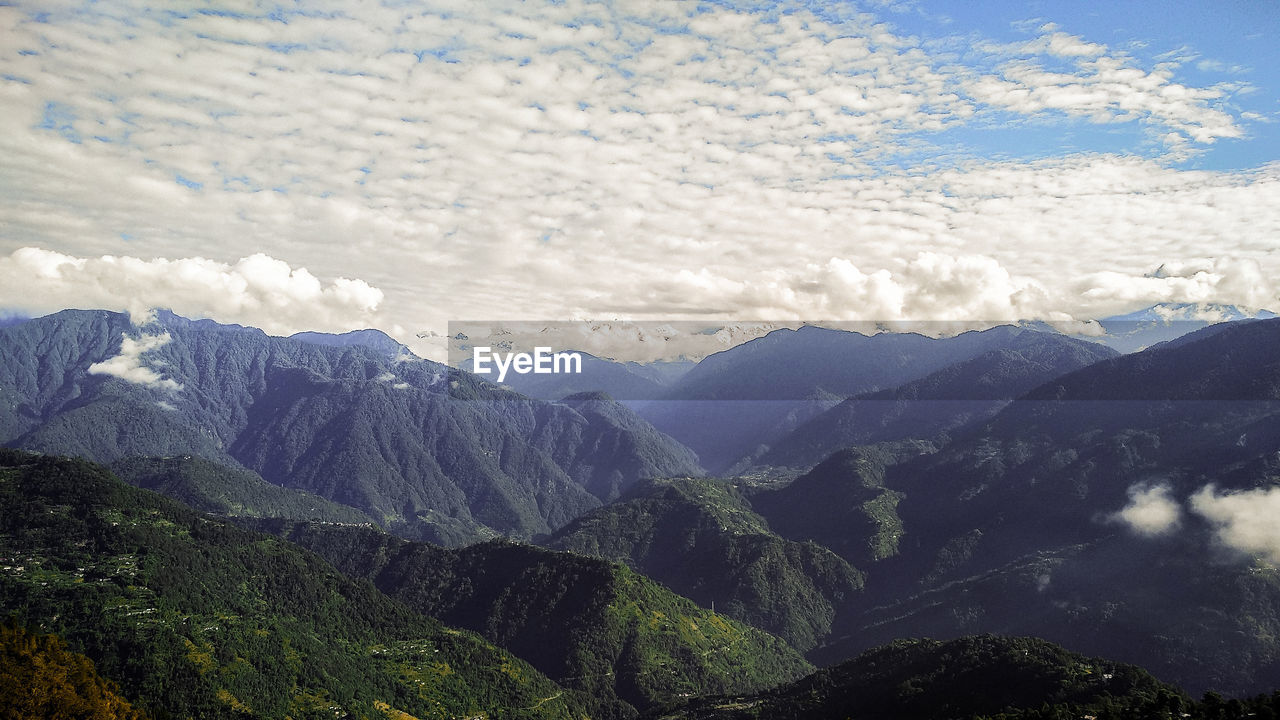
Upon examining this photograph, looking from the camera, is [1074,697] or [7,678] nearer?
[7,678]

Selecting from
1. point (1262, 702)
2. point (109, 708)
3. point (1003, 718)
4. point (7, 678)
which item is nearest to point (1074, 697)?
point (1003, 718)

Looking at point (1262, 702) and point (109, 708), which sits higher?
point (1262, 702)

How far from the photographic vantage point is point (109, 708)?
16425cm

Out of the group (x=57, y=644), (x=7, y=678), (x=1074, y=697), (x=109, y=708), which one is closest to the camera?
(x=7, y=678)

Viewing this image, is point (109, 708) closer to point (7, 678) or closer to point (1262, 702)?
point (7, 678)

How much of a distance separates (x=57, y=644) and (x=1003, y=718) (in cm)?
21210

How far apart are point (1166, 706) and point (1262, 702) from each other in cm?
1795

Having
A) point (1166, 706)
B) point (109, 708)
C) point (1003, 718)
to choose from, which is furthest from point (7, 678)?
point (1166, 706)

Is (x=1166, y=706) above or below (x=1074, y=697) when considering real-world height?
above

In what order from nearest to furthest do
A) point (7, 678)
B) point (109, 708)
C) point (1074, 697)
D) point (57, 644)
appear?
point (7, 678) → point (109, 708) → point (57, 644) → point (1074, 697)

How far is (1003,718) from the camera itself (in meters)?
167

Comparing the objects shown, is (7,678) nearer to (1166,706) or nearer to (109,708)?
(109,708)

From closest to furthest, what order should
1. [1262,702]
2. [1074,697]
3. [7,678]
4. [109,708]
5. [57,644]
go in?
[1262,702] < [7,678] < [109,708] < [57,644] < [1074,697]

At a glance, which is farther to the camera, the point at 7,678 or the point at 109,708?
the point at 109,708
